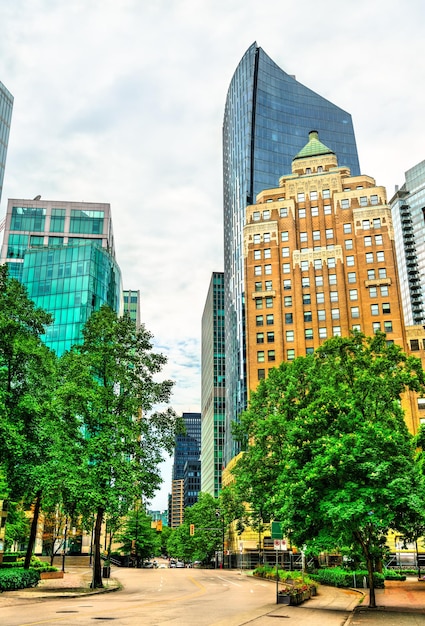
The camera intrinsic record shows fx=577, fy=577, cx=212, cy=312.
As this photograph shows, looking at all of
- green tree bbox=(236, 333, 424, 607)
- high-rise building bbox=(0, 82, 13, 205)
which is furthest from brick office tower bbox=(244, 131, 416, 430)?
green tree bbox=(236, 333, 424, 607)

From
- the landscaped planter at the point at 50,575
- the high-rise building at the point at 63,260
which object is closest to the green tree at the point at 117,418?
the landscaped planter at the point at 50,575

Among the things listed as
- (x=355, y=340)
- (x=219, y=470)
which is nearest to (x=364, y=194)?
(x=355, y=340)

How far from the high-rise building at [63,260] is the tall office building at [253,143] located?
2803cm

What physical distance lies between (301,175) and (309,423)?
85.0 meters

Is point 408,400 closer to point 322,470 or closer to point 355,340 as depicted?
point 355,340

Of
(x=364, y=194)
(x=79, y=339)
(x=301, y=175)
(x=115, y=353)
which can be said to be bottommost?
(x=115, y=353)

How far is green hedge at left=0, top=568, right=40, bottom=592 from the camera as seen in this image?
2934cm

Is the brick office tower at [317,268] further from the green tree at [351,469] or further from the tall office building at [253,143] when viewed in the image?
the green tree at [351,469]

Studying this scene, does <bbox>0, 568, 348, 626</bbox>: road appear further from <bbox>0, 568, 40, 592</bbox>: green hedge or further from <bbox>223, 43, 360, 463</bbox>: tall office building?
<bbox>223, 43, 360, 463</bbox>: tall office building

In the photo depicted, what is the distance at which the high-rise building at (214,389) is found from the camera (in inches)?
6732

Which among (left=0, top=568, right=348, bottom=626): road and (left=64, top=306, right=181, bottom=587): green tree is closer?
(left=0, top=568, right=348, bottom=626): road

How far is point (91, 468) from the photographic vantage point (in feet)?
109

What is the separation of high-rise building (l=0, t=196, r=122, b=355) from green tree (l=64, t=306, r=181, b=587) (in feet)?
189

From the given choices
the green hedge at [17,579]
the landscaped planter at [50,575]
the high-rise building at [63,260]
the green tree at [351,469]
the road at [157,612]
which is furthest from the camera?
the high-rise building at [63,260]
